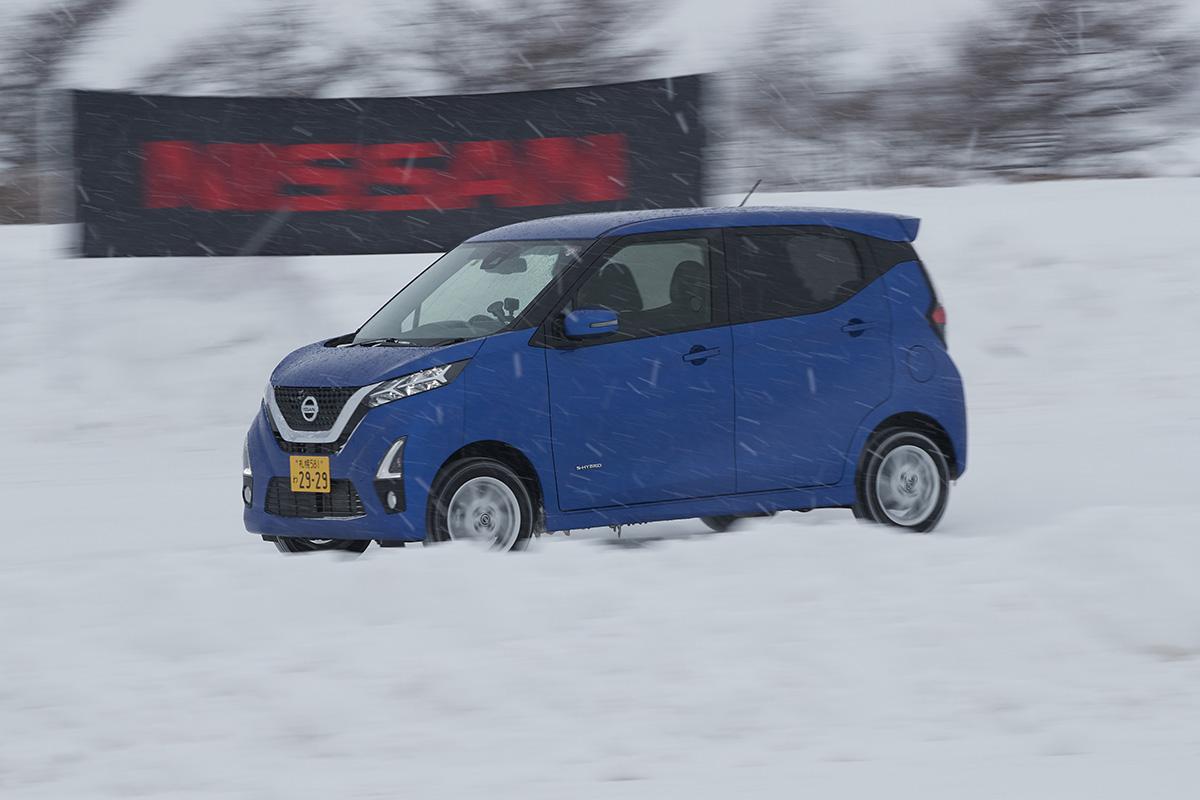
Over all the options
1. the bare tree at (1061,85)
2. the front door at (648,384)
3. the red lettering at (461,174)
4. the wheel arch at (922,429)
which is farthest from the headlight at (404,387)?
the bare tree at (1061,85)

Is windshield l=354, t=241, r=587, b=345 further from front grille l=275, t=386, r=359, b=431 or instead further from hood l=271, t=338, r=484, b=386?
front grille l=275, t=386, r=359, b=431

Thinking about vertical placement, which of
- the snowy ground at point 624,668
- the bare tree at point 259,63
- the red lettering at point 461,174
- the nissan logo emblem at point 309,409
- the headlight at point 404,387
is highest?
the bare tree at point 259,63

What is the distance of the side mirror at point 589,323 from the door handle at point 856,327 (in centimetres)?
148

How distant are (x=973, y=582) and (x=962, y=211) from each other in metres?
14.5

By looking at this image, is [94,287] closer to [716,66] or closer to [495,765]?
[495,765]

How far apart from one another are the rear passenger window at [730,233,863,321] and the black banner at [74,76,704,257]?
7.43m

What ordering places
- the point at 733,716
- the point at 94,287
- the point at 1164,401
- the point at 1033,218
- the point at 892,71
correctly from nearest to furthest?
the point at 733,716
the point at 1164,401
the point at 94,287
the point at 1033,218
the point at 892,71

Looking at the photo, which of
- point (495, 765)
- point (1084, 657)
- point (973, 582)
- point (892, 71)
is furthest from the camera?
point (892, 71)

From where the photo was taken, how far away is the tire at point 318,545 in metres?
9.18

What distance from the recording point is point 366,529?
27.6ft

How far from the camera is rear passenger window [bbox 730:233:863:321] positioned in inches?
368

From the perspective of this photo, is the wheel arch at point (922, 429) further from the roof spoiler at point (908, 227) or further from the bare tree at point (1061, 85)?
the bare tree at point (1061, 85)

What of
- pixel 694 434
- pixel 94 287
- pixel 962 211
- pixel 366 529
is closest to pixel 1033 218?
pixel 962 211

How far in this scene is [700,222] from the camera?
368 inches
